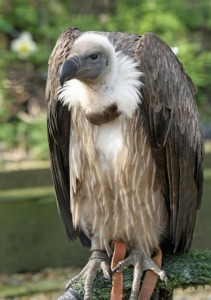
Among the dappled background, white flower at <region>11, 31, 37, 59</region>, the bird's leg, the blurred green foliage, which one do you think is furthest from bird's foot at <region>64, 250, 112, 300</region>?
white flower at <region>11, 31, 37, 59</region>

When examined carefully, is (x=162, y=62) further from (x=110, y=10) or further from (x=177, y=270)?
(x=110, y=10)

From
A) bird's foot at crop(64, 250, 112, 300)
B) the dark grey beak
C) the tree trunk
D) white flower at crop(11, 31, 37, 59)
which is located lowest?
the tree trunk

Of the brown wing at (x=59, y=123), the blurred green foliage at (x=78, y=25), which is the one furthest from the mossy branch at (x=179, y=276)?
the blurred green foliage at (x=78, y=25)

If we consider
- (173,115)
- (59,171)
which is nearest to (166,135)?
(173,115)

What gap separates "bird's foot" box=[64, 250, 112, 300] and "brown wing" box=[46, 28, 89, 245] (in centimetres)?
32

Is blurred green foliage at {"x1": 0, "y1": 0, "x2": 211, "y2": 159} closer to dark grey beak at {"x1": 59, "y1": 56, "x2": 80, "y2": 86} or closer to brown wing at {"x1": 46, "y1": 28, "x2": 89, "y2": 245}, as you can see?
brown wing at {"x1": 46, "y1": 28, "x2": 89, "y2": 245}

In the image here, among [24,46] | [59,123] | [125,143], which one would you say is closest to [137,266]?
[125,143]

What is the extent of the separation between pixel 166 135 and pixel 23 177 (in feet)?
10.2

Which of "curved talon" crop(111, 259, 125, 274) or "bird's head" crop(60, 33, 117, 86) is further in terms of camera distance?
"curved talon" crop(111, 259, 125, 274)

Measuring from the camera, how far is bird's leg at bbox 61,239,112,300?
387cm

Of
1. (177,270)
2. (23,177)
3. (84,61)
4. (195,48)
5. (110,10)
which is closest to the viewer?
(84,61)

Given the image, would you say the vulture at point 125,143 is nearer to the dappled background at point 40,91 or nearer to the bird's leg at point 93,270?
the bird's leg at point 93,270

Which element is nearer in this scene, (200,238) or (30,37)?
(200,238)

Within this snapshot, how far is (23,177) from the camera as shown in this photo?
6754 mm
